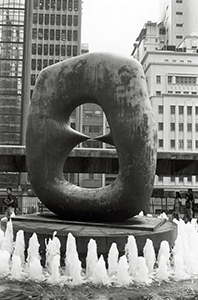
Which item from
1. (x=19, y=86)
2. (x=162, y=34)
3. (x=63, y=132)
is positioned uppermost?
(x=162, y=34)

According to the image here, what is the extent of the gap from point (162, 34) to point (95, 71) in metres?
77.3

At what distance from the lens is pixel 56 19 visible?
64.8 m

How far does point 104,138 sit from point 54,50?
58812mm

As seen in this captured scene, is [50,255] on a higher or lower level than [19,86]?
lower

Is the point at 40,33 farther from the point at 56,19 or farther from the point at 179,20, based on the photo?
the point at 179,20

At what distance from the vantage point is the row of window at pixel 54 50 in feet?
208

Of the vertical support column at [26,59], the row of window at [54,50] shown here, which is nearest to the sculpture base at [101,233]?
the vertical support column at [26,59]

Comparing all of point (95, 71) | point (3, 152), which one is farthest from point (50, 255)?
point (3, 152)

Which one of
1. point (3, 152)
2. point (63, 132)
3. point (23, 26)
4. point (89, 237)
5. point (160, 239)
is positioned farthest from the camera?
point (23, 26)

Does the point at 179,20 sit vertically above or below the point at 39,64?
above

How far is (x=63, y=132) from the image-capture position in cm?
856

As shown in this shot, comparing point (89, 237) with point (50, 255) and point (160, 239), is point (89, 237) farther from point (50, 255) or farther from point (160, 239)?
point (160, 239)

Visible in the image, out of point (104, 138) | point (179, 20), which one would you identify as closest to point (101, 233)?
point (104, 138)

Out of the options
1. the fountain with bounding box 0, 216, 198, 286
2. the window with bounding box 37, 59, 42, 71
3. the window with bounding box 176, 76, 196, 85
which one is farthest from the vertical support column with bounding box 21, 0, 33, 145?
the fountain with bounding box 0, 216, 198, 286
